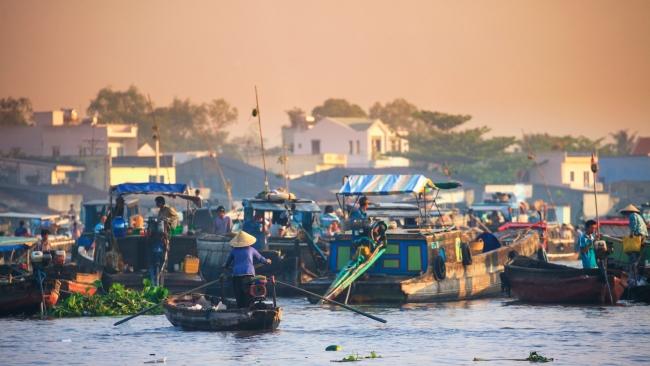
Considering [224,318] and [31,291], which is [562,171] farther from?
[224,318]

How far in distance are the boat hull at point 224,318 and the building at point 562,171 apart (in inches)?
2491

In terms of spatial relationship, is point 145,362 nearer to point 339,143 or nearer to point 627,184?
point 627,184

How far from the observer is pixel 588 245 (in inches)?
1116

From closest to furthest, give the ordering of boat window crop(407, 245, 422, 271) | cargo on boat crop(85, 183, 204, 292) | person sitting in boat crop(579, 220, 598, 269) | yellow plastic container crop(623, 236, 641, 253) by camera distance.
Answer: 1. person sitting in boat crop(579, 220, 598, 269)
2. yellow plastic container crop(623, 236, 641, 253)
3. boat window crop(407, 245, 422, 271)
4. cargo on boat crop(85, 183, 204, 292)

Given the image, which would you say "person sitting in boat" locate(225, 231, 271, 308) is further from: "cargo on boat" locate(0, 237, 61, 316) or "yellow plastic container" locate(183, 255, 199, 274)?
"yellow plastic container" locate(183, 255, 199, 274)

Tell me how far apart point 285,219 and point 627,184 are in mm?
52058

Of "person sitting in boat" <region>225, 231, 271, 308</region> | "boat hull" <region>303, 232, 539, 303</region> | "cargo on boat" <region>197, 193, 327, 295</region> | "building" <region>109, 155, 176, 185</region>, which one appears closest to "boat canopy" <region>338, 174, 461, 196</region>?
"boat hull" <region>303, 232, 539, 303</region>

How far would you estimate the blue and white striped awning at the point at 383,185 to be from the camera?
3008cm

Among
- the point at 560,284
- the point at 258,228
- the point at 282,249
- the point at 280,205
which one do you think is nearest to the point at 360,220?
the point at 282,249

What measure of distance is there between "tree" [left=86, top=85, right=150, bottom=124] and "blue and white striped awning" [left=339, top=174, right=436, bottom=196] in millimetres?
101952

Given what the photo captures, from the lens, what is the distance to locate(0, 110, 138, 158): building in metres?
87.8

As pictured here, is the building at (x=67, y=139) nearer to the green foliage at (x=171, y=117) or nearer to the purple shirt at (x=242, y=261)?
the green foliage at (x=171, y=117)

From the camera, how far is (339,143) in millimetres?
103875

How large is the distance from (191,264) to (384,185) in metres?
4.95
